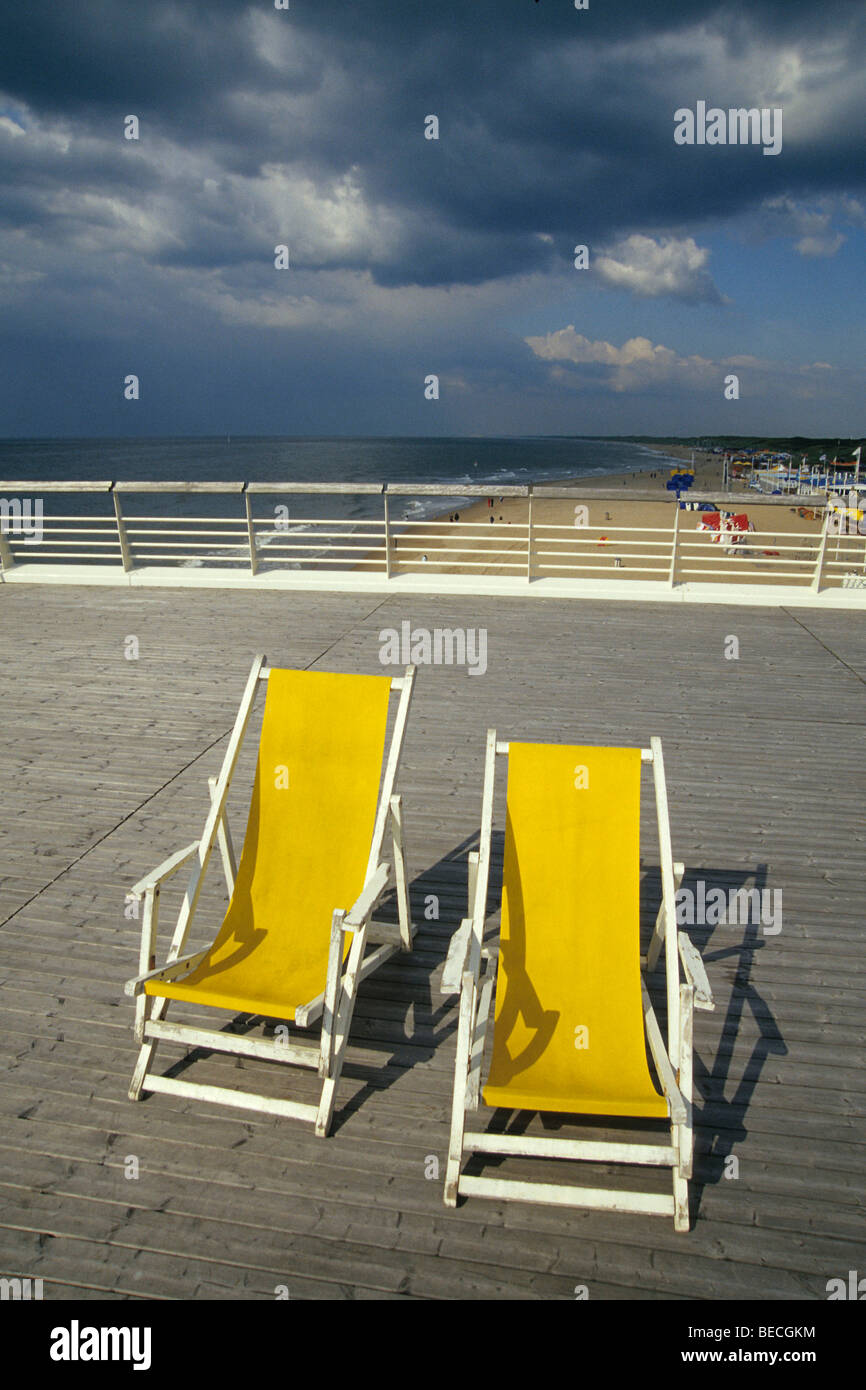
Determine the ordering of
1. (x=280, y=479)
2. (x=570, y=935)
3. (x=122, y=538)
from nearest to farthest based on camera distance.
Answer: (x=570, y=935)
(x=122, y=538)
(x=280, y=479)

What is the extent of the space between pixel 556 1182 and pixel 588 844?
2.90ft

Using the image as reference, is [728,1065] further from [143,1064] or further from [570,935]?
[143,1064]

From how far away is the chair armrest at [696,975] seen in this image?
171 cm

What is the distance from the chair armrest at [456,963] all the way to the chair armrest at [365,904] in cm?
25

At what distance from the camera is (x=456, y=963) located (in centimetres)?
179

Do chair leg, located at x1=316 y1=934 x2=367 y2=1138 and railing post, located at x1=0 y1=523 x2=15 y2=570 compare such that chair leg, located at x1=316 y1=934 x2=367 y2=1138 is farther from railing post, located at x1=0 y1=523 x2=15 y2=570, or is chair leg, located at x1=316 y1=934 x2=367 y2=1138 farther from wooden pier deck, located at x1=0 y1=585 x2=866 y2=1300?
railing post, located at x1=0 y1=523 x2=15 y2=570

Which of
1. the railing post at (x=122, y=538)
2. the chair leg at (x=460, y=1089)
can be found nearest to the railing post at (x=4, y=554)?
the railing post at (x=122, y=538)

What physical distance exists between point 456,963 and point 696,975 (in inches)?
23.4

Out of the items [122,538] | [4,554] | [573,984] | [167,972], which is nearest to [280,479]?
[4,554]

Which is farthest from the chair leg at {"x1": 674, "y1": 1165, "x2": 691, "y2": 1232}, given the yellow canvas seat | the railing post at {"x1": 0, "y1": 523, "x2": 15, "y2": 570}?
the railing post at {"x1": 0, "y1": 523, "x2": 15, "y2": 570}

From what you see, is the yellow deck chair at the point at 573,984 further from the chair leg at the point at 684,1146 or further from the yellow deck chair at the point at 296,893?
the yellow deck chair at the point at 296,893

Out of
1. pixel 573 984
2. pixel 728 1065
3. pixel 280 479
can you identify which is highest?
pixel 280 479

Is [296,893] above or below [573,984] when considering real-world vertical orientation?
above
